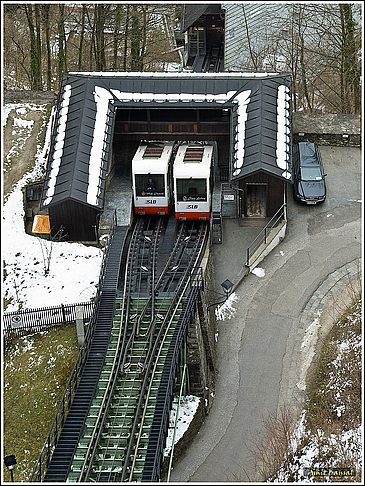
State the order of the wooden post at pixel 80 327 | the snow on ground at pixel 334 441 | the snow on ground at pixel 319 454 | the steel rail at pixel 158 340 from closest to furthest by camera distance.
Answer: the steel rail at pixel 158 340 < the snow on ground at pixel 319 454 < the snow on ground at pixel 334 441 < the wooden post at pixel 80 327

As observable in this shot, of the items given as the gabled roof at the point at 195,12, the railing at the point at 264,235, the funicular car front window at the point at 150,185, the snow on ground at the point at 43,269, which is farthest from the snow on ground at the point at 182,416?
the gabled roof at the point at 195,12

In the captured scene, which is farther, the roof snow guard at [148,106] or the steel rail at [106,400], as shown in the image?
the roof snow guard at [148,106]

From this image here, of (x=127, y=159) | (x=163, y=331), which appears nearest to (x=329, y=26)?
(x=127, y=159)

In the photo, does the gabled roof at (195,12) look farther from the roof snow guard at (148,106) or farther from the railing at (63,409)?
the railing at (63,409)

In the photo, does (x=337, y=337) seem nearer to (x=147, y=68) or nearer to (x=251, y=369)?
(x=251, y=369)

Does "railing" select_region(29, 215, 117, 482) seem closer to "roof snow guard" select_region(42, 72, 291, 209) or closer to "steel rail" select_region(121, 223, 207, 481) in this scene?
"steel rail" select_region(121, 223, 207, 481)

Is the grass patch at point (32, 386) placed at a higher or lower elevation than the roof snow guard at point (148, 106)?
lower

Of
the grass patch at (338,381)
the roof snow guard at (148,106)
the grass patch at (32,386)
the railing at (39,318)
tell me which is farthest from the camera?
the roof snow guard at (148,106)
